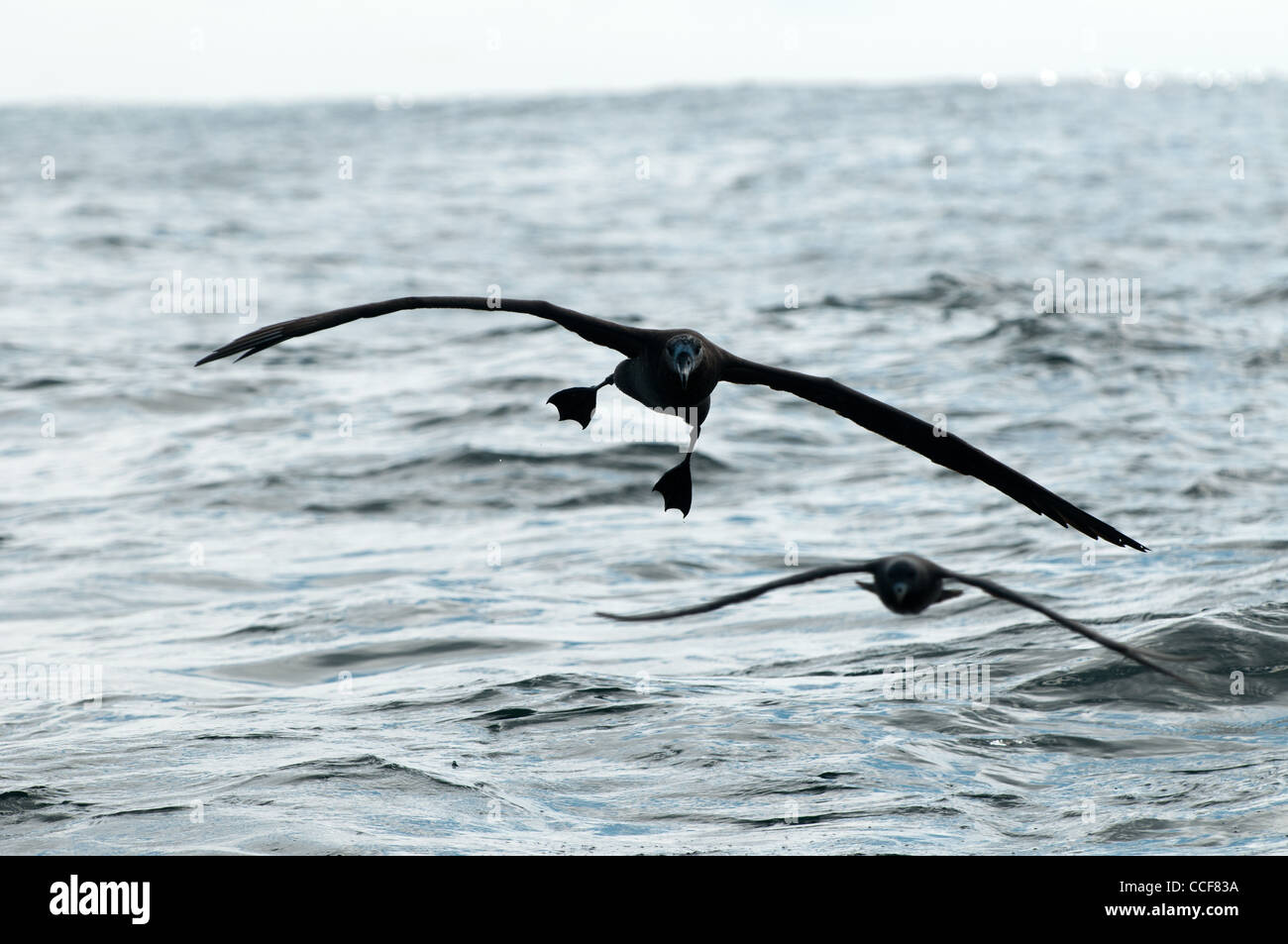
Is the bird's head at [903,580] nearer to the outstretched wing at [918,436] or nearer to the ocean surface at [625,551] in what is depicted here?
the outstretched wing at [918,436]

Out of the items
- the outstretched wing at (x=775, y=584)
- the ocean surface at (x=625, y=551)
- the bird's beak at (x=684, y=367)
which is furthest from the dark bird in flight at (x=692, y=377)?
the ocean surface at (x=625, y=551)

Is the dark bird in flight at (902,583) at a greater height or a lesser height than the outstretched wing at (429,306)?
lesser

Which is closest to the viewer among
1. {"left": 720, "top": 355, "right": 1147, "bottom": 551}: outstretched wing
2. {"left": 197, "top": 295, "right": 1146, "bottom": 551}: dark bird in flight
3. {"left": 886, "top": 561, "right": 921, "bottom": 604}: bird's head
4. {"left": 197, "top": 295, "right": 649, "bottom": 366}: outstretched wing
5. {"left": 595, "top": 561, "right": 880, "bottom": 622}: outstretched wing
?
{"left": 595, "top": 561, "right": 880, "bottom": 622}: outstretched wing

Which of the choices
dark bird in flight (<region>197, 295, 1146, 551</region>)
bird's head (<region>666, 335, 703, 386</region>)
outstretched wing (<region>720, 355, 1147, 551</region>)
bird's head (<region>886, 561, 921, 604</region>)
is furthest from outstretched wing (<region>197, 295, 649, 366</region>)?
bird's head (<region>886, 561, 921, 604</region>)

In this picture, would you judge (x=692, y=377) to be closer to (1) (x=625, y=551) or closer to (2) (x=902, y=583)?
(2) (x=902, y=583)

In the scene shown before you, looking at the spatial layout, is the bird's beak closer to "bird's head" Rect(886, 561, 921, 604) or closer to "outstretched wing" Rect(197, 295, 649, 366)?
"outstretched wing" Rect(197, 295, 649, 366)

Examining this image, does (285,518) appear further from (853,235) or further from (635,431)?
(853,235)

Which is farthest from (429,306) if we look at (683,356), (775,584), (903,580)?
(903,580)

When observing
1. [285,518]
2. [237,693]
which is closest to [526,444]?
[285,518]

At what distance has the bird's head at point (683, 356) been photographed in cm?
688

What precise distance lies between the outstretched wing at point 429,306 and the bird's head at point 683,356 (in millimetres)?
164

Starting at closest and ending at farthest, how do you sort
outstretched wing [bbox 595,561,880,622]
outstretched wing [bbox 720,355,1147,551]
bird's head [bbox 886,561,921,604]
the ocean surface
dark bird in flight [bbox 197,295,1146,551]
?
outstretched wing [bbox 595,561,880,622] → bird's head [bbox 886,561,921,604] → dark bird in flight [bbox 197,295,1146,551] → outstretched wing [bbox 720,355,1147,551] → the ocean surface

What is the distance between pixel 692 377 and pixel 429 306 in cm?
113

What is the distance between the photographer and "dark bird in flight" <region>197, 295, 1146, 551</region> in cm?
689
